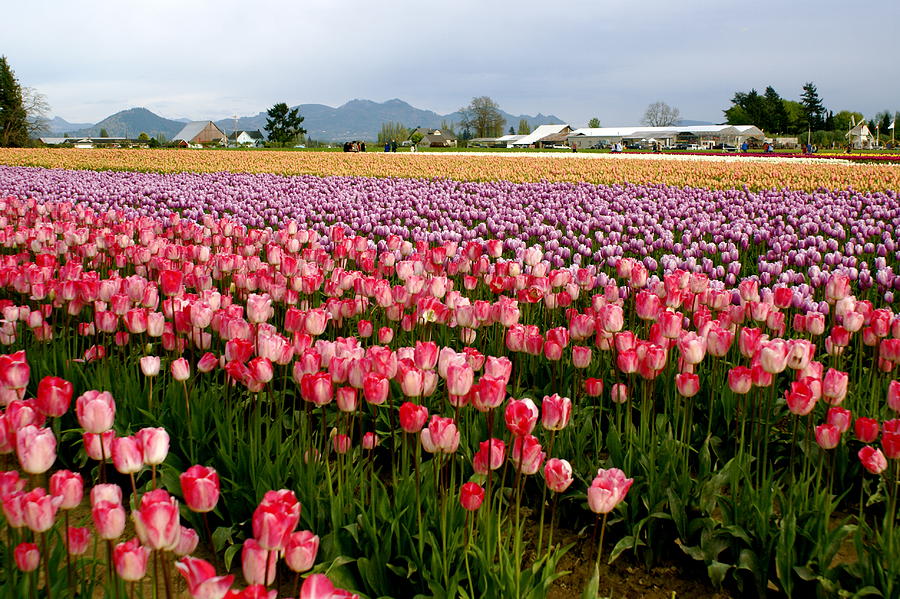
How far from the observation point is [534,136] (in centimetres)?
17238

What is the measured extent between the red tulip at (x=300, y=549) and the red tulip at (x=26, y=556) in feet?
2.38

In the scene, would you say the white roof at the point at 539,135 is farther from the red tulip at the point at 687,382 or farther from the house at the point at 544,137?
the red tulip at the point at 687,382

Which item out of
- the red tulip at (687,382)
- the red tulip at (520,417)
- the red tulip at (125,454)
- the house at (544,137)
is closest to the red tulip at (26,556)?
the red tulip at (125,454)

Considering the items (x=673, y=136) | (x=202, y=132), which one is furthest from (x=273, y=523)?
(x=202, y=132)

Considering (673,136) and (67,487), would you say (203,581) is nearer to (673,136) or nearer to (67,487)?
(67,487)

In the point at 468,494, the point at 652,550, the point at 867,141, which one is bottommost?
the point at 652,550

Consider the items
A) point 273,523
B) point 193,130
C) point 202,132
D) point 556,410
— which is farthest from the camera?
point 193,130

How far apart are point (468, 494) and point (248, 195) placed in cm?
1249

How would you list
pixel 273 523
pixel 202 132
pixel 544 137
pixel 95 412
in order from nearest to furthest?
pixel 273 523, pixel 95 412, pixel 544 137, pixel 202 132

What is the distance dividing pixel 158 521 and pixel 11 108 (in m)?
92.4

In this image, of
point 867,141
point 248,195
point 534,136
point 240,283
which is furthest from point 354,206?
point 534,136

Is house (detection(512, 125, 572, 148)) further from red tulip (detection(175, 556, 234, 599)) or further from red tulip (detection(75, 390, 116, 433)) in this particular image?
red tulip (detection(175, 556, 234, 599))

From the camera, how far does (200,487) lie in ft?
5.90

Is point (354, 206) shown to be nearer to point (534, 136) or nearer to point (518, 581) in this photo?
point (518, 581)
